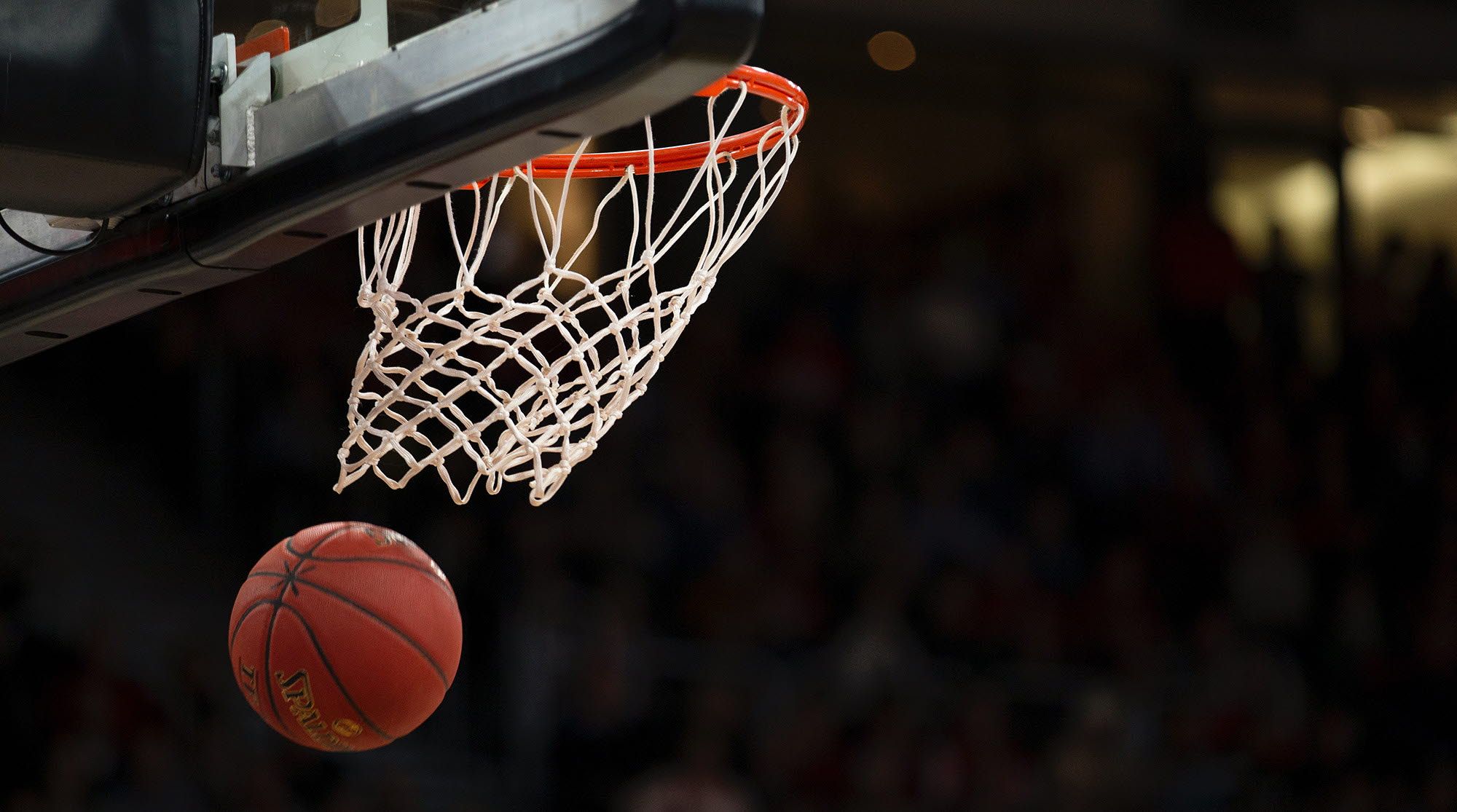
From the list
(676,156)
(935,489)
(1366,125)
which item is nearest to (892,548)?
(935,489)

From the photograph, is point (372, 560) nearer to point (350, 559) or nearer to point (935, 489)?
point (350, 559)

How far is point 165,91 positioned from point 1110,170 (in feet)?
23.4

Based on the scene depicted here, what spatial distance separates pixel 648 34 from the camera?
154 cm

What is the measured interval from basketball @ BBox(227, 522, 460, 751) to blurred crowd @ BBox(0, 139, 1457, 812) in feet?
9.51

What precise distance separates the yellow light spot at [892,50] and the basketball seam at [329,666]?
5917 millimetres

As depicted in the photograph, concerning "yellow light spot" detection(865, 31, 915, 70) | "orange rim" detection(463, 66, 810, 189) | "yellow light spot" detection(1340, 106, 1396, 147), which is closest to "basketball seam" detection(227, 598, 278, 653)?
"orange rim" detection(463, 66, 810, 189)

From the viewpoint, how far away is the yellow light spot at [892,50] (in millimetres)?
7965

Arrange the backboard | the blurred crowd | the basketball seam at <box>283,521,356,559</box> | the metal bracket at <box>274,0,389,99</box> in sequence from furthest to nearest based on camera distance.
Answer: the blurred crowd < the basketball seam at <box>283,521,356,559</box> < the metal bracket at <box>274,0,389,99</box> < the backboard

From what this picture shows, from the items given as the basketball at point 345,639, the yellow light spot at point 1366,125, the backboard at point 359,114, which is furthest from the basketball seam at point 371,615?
the yellow light spot at point 1366,125

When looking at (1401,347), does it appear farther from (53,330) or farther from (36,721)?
(53,330)

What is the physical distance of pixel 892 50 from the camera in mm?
8125

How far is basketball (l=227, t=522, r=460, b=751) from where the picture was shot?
94.3 inches

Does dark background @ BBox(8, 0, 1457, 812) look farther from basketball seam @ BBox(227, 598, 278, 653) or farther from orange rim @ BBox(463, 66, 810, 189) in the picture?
orange rim @ BBox(463, 66, 810, 189)

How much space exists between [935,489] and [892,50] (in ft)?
6.96
